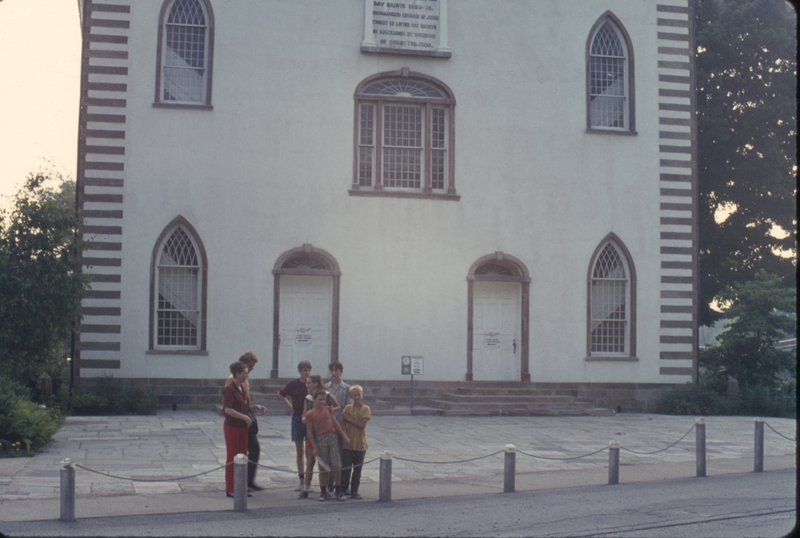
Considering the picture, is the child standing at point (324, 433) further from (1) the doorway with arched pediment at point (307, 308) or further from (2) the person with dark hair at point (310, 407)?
(1) the doorway with arched pediment at point (307, 308)

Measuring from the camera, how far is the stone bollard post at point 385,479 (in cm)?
1168

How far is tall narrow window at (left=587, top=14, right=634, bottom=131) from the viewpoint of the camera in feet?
83.3

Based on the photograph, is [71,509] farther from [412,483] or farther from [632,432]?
[632,432]

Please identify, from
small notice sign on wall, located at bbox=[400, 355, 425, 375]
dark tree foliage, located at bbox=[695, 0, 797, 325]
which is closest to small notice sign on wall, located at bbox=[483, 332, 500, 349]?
small notice sign on wall, located at bbox=[400, 355, 425, 375]

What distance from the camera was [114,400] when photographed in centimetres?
2195

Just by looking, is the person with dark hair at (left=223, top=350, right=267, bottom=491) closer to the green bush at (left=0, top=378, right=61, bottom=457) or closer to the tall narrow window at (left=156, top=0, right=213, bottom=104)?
the green bush at (left=0, top=378, right=61, bottom=457)

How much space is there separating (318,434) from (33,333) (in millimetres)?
9299

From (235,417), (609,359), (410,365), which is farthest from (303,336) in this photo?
(235,417)

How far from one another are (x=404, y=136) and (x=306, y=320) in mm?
5130

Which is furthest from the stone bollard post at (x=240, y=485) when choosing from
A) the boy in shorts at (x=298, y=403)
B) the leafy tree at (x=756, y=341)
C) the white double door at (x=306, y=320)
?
the leafy tree at (x=756, y=341)

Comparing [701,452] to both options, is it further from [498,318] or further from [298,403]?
[498,318]

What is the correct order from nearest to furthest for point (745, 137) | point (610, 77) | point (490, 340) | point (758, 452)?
1. point (758, 452)
2. point (490, 340)
3. point (610, 77)
4. point (745, 137)

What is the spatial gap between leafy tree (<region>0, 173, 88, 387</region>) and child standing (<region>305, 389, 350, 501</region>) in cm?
901

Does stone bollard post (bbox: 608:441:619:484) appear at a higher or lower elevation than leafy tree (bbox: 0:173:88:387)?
lower
